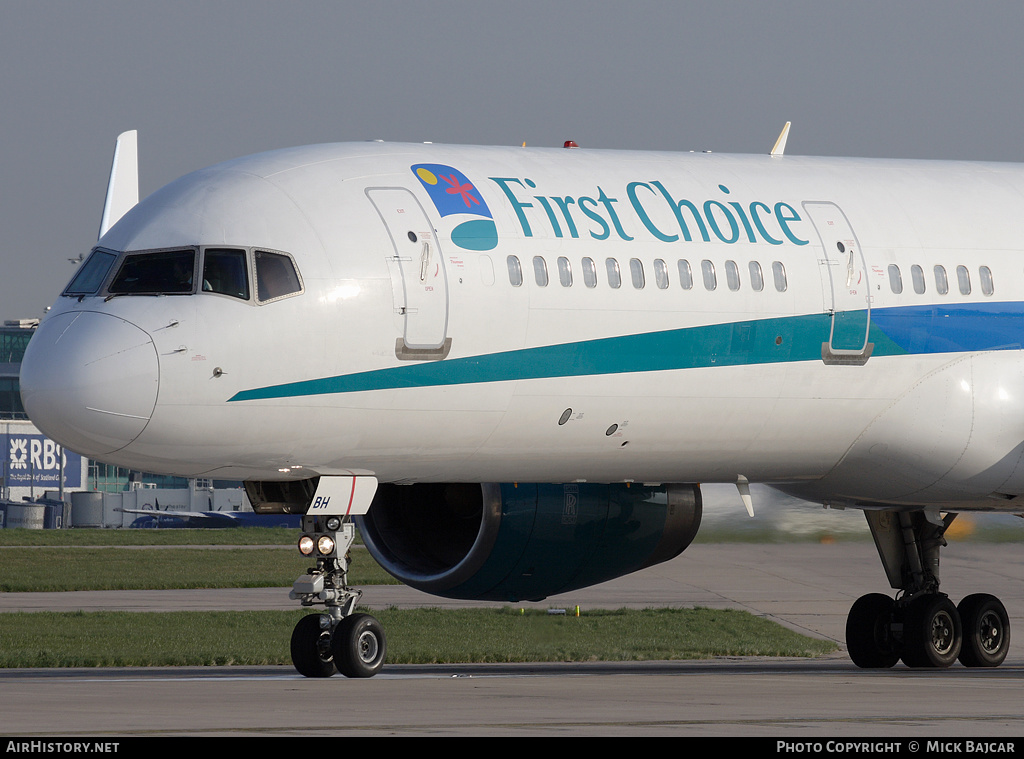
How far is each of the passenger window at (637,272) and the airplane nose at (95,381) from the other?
16.2ft

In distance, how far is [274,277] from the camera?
16062 mm

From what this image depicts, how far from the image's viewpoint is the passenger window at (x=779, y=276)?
60.4 feet

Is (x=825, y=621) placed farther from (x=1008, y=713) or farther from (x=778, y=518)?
(x=1008, y=713)

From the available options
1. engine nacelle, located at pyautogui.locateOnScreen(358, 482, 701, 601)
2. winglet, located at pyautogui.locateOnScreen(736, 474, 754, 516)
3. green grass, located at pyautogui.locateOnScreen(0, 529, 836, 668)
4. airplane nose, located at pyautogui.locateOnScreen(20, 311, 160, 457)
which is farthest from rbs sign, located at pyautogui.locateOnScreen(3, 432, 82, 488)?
airplane nose, located at pyautogui.locateOnScreen(20, 311, 160, 457)

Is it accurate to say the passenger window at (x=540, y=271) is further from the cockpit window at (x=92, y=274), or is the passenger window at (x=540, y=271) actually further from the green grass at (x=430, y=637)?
the green grass at (x=430, y=637)

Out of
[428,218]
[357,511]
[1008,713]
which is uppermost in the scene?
[428,218]

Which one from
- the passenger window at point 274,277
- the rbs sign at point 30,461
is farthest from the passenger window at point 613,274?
the rbs sign at point 30,461

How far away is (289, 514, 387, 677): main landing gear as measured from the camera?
16781mm

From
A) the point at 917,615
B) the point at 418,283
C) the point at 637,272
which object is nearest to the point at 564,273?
the point at 637,272

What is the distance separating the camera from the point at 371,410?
53.7ft

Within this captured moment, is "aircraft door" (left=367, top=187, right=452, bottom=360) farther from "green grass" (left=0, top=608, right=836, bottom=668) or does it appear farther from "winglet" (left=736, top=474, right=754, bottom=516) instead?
"green grass" (left=0, top=608, right=836, bottom=668)

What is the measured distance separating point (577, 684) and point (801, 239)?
210 inches

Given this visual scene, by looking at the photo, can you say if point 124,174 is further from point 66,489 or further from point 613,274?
point 66,489

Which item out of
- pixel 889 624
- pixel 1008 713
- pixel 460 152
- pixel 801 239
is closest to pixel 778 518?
pixel 889 624
